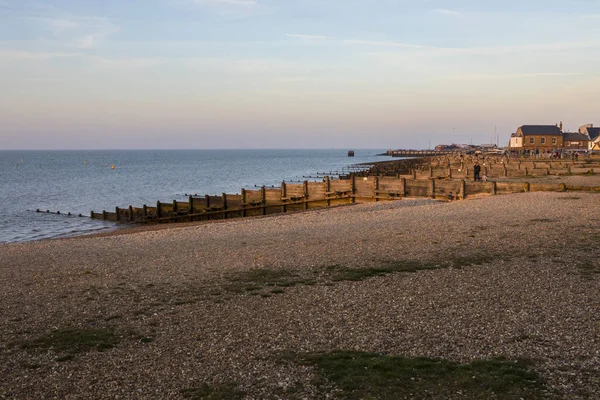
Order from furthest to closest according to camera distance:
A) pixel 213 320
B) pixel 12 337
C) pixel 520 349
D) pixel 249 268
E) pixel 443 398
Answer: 1. pixel 249 268
2. pixel 213 320
3. pixel 12 337
4. pixel 520 349
5. pixel 443 398

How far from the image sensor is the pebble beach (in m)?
8.77

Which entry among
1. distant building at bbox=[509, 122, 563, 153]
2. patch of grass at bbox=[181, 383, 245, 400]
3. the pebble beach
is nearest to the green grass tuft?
the pebble beach

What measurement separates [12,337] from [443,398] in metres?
8.21

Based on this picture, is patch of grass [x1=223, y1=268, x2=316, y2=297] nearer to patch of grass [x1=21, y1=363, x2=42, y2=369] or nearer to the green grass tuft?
the green grass tuft

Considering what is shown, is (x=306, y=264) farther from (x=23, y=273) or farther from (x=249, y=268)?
(x=23, y=273)

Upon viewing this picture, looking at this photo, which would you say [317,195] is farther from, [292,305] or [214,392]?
[214,392]

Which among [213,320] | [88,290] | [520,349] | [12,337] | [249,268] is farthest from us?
[249,268]

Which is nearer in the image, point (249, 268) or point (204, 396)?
point (204, 396)

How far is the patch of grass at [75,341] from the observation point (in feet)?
33.2

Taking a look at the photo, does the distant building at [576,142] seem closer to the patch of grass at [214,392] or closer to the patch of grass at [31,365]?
the patch of grass at [214,392]

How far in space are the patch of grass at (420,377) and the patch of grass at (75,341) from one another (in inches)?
151

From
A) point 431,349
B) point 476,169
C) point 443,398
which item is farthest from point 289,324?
point 476,169

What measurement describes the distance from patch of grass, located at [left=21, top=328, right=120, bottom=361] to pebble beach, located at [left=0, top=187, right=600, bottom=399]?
13cm

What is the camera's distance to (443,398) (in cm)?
759
